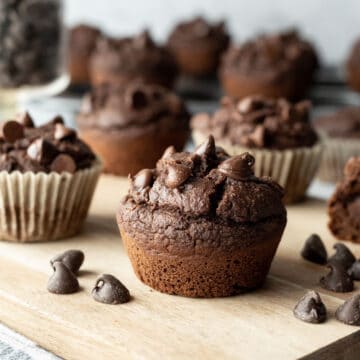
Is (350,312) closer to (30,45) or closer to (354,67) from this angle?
(30,45)

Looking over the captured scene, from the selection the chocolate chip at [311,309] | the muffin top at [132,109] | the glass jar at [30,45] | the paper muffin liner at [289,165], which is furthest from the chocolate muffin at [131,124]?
the chocolate chip at [311,309]

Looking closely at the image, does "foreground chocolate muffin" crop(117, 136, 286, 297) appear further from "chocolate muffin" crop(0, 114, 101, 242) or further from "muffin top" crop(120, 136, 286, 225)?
"chocolate muffin" crop(0, 114, 101, 242)

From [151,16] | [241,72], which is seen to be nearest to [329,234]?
[241,72]

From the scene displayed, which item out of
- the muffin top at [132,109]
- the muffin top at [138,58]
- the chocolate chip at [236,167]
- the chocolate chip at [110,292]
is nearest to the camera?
the chocolate chip at [110,292]

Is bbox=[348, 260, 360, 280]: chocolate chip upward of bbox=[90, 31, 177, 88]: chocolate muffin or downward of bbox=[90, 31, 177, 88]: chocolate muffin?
upward

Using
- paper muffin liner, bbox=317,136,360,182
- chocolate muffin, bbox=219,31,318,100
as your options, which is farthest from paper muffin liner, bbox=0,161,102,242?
chocolate muffin, bbox=219,31,318,100

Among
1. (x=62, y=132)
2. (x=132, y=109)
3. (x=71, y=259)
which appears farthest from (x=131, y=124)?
(x=71, y=259)

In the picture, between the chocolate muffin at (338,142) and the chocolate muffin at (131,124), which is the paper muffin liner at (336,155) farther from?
the chocolate muffin at (131,124)
